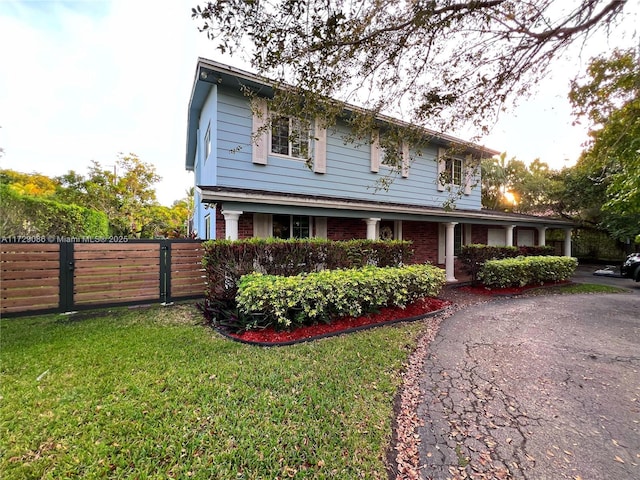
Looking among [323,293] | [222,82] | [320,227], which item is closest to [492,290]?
[320,227]

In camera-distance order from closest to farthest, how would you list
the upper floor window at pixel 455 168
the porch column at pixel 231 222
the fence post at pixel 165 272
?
1. the porch column at pixel 231 222
2. the fence post at pixel 165 272
3. the upper floor window at pixel 455 168

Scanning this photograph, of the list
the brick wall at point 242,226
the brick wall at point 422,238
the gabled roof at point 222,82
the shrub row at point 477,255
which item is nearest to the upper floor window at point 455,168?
the brick wall at point 422,238

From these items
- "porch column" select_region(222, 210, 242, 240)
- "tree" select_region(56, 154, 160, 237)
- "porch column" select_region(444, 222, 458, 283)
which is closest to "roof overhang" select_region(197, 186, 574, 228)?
"porch column" select_region(222, 210, 242, 240)

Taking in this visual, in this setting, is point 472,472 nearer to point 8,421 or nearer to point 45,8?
point 8,421

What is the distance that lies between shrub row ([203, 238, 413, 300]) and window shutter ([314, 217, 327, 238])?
2559 mm

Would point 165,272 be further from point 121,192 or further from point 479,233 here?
point 479,233

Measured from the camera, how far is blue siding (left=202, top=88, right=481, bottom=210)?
23.5 feet

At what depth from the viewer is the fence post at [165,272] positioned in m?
6.77

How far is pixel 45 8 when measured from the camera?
15.2 feet

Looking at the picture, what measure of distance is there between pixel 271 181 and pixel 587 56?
6.98 metres

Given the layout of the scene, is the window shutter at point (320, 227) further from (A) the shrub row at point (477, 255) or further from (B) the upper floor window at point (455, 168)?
(B) the upper floor window at point (455, 168)

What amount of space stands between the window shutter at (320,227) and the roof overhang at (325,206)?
1.04 metres

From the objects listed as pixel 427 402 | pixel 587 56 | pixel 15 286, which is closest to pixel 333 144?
pixel 587 56

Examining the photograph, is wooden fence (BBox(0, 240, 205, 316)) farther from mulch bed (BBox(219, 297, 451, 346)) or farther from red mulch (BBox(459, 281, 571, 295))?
red mulch (BBox(459, 281, 571, 295))
